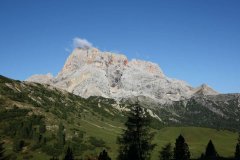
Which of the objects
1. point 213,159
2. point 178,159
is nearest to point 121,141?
point 213,159

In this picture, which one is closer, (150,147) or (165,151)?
(150,147)

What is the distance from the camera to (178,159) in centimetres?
11206

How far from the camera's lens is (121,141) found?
57.4 m

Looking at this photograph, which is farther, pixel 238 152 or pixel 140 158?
pixel 238 152

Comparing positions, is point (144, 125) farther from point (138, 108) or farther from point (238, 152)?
point (238, 152)

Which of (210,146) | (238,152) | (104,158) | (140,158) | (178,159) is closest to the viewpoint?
(140,158)

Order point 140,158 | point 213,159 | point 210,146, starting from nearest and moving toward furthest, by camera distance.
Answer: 1. point 140,158
2. point 213,159
3. point 210,146

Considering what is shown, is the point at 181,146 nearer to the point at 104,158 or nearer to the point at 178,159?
the point at 178,159

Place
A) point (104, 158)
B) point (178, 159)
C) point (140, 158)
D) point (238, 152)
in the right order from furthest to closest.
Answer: point (238, 152) < point (178, 159) < point (104, 158) < point (140, 158)

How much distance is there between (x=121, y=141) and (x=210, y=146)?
136513mm

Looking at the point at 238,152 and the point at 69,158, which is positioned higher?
the point at 238,152

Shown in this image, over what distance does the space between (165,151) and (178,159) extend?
159 ft

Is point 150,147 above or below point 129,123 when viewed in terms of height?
below

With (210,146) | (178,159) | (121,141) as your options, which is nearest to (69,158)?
(178,159)
